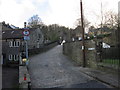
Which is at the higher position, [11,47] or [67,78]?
[11,47]

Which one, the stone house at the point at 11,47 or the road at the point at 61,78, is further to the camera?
the stone house at the point at 11,47

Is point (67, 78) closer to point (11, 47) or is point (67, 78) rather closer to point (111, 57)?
point (111, 57)

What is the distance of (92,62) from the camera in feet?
47.1

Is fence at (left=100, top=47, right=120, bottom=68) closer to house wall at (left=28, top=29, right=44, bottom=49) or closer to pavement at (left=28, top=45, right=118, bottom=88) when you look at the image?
pavement at (left=28, top=45, right=118, bottom=88)

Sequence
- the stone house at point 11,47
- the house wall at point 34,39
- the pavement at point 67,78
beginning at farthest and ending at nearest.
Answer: the house wall at point 34,39
the stone house at point 11,47
the pavement at point 67,78

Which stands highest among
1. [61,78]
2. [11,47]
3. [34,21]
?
[34,21]

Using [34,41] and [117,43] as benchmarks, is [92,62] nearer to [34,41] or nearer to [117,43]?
[117,43]

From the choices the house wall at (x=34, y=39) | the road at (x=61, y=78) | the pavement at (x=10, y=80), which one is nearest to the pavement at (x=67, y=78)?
the road at (x=61, y=78)

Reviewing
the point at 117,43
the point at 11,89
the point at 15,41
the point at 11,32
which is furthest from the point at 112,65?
the point at 11,32

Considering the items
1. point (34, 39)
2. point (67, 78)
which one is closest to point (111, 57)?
point (67, 78)

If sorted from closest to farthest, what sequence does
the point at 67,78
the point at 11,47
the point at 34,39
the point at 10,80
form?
the point at 67,78
the point at 10,80
the point at 11,47
the point at 34,39

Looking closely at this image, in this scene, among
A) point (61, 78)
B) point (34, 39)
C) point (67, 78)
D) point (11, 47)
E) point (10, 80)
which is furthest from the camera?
point (34, 39)

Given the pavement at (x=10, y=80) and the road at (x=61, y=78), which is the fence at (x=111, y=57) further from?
the pavement at (x=10, y=80)

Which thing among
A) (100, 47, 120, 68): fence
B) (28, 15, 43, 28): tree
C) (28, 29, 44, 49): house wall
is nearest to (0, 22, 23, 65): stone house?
(28, 29, 44, 49): house wall
